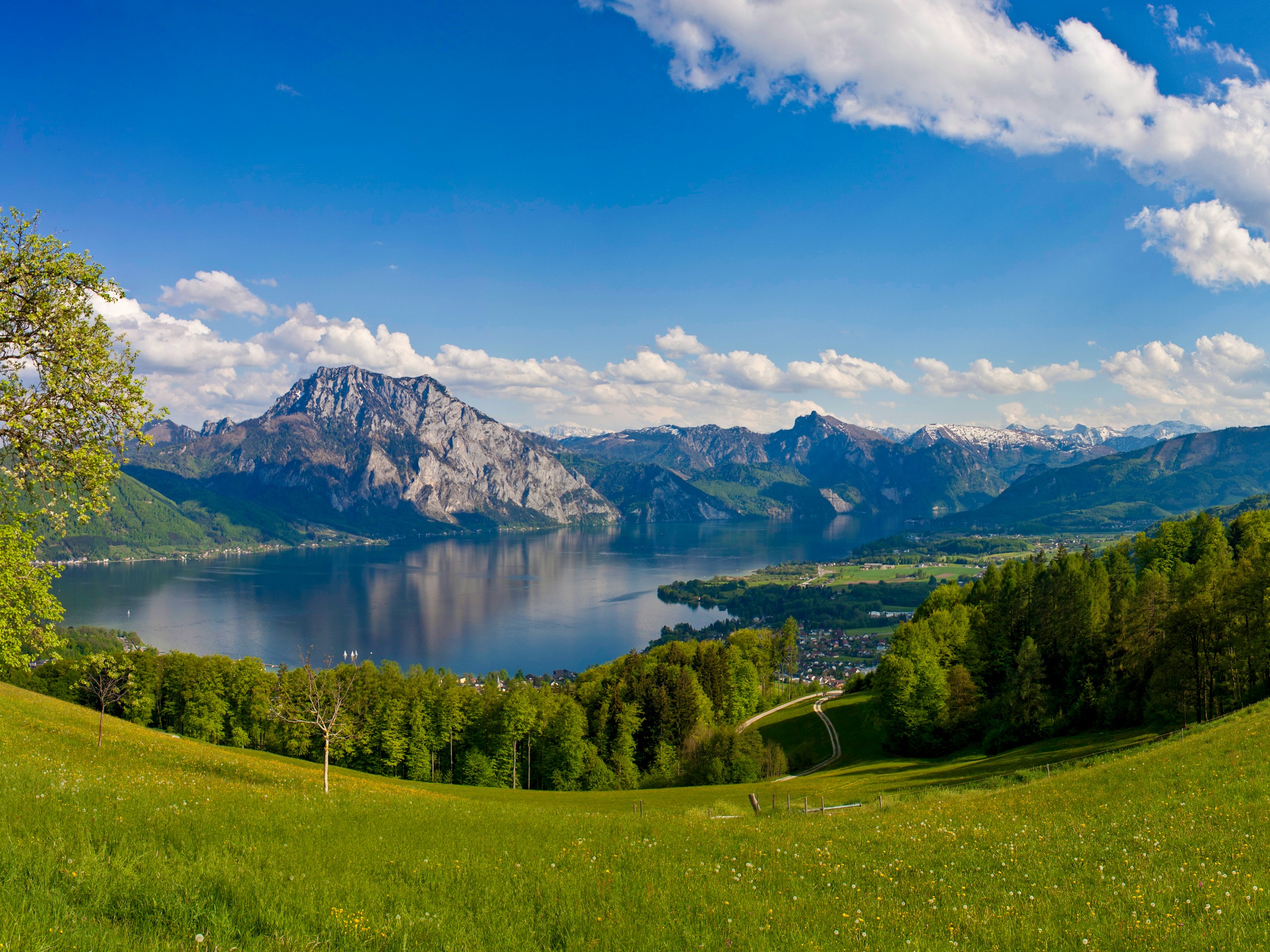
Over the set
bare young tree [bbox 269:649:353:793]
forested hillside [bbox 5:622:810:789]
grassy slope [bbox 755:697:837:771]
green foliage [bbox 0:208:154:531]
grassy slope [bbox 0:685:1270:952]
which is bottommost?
grassy slope [bbox 755:697:837:771]

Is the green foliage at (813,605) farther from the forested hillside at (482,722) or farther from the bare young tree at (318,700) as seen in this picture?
the bare young tree at (318,700)

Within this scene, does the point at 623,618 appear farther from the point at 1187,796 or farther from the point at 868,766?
the point at 1187,796

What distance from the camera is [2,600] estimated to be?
44.3 feet

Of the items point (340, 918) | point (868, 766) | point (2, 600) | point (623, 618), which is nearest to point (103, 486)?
point (2, 600)

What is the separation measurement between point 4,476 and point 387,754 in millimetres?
51056

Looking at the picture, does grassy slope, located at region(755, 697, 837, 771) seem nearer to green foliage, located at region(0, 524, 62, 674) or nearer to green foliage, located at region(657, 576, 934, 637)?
green foliage, located at region(0, 524, 62, 674)

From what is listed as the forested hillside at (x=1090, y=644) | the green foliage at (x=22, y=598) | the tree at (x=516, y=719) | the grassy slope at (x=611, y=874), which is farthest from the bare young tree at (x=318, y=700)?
the forested hillside at (x=1090, y=644)

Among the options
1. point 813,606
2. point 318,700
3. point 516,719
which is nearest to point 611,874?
point 318,700

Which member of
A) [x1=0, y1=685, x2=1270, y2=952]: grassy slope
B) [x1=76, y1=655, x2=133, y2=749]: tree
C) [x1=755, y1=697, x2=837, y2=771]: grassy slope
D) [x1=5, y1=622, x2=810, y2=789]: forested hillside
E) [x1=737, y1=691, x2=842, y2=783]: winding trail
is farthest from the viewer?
[x1=755, y1=697, x2=837, y2=771]: grassy slope

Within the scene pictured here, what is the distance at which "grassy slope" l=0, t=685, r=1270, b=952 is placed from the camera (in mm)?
6516

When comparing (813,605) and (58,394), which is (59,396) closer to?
(58,394)

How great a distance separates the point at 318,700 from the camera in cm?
2419

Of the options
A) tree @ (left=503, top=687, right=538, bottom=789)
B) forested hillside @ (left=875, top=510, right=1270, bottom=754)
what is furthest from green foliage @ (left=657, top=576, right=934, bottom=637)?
tree @ (left=503, top=687, right=538, bottom=789)

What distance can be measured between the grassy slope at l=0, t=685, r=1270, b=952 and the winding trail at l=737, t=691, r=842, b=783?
35143mm
